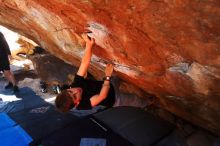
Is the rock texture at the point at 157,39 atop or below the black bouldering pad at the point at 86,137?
atop

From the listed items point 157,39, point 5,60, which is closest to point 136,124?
point 157,39

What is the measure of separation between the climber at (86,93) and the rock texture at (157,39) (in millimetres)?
136

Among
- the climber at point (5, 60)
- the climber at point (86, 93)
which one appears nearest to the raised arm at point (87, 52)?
the climber at point (86, 93)

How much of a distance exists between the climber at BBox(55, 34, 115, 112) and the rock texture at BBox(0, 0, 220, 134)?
136 millimetres

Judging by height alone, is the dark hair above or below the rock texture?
below

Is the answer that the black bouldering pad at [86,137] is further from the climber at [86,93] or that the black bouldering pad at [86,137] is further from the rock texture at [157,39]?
the rock texture at [157,39]

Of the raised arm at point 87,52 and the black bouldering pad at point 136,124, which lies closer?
the raised arm at point 87,52

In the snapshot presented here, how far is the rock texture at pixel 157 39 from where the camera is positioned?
1.95m

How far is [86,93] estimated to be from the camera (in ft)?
10.8

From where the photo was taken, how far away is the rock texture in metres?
1.95

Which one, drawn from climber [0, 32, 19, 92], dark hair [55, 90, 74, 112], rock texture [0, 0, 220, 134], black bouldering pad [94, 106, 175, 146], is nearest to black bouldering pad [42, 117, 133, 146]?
black bouldering pad [94, 106, 175, 146]

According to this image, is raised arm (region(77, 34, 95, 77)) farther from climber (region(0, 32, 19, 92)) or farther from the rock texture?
climber (region(0, 32, 19, 92))

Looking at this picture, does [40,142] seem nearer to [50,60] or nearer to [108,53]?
[108,53]

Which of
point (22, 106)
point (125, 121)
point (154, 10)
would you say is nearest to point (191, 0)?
point (154, 10)
